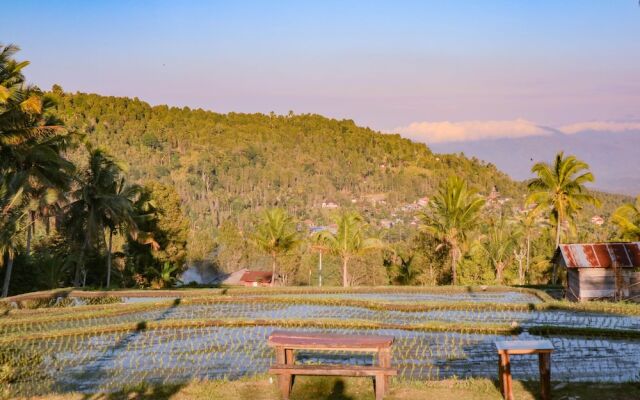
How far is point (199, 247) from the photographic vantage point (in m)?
65.4

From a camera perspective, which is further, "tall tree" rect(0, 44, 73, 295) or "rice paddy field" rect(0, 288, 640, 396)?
"tall tree" rect(0, 44, 73, 295)

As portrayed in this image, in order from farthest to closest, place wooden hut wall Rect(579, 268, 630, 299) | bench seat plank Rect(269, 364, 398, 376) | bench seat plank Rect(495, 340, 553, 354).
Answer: wooden hut wall Rect(579, 268, 630, 299) < bench seat plank Rect(269, 364, 398, 376) < bench seat plank Rect(495, 340, 553, 354)

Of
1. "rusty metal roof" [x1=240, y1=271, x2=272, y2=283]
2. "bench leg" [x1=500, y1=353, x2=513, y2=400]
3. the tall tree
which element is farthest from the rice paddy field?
"rusty metal roof" [x1=240, y1=271, x2=272, y2=283]

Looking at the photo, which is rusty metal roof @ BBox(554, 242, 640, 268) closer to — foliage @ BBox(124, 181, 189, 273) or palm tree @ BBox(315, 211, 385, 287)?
palm tree @ BBox(315, 211, 385, 287)

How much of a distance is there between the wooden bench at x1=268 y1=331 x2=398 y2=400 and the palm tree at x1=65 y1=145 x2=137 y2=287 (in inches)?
789

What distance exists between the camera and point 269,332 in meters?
13.4

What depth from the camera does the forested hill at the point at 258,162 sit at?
119 meters

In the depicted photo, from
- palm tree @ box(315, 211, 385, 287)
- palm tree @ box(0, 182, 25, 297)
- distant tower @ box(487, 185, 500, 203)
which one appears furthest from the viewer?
distant tower @ box(487, 185, 500, 203)

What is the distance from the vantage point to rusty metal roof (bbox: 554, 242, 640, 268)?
18.1 meters

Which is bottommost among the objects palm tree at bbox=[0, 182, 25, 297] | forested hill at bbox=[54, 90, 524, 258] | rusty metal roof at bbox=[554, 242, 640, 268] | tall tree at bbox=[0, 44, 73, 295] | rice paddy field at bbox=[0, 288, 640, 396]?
rice paddy field at bbox=[0, 288, 640, 396]

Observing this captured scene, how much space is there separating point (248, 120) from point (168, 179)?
7113cm

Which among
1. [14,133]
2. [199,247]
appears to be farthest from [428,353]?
[199,247]

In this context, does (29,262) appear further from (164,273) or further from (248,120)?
(248,120)

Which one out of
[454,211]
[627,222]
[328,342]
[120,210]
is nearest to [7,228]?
[120,210]
